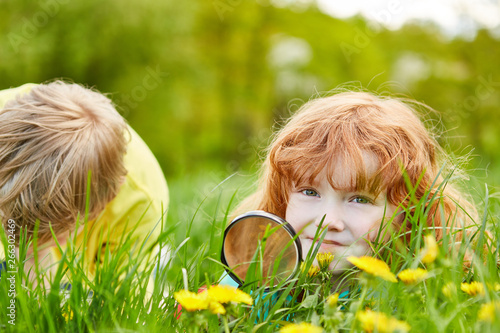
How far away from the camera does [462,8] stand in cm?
893

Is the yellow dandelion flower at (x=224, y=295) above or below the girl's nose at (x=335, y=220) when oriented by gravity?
below

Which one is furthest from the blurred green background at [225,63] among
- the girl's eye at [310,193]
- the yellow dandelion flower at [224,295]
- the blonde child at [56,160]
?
the yellow dandelion flower at [224,295]

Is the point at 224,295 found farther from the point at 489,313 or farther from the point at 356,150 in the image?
the point at 356,150

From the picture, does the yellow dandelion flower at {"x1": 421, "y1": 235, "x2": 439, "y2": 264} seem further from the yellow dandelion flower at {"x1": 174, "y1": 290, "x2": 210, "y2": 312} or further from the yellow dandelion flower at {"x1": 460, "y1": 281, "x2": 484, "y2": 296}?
the yellow dandelion flower at {"x1": 174, "y1": 290, "x2": 210, "y2": 312}

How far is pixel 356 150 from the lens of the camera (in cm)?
161

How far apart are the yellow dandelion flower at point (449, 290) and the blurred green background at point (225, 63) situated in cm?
405

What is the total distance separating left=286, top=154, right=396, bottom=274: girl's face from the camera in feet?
5.11

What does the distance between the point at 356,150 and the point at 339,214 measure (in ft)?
0.67

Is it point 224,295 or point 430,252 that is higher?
point 430,252

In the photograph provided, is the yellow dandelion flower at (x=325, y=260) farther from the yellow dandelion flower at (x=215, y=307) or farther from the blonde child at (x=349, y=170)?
the yellow dandelion flower at (x=215, y=307)

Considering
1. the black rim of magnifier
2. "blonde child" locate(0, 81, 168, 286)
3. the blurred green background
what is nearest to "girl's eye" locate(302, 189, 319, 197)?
the black rim of magnifier

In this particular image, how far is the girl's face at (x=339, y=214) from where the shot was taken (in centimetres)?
156

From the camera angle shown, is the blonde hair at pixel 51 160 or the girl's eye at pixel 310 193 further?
the blonde hair at pixel 51 160

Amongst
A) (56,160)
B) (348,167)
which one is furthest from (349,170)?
(56,160)
